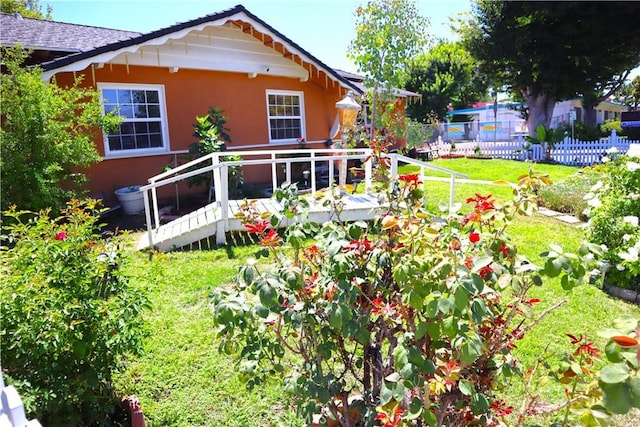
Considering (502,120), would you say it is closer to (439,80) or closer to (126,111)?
(439,80)

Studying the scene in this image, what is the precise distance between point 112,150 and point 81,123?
2.16m

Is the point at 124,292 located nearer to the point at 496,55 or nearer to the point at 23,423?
the point at 23,423

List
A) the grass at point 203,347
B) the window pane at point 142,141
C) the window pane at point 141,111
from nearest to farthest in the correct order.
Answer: the grass at point 203,347
the window pane at point 141,111
the window pane at point 142,141

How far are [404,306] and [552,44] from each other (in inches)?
918

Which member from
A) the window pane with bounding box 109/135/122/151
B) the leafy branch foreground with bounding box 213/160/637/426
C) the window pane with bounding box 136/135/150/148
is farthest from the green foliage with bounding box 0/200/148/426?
the window pane with bounding box 136/135/150/148

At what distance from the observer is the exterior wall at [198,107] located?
29.8 ft

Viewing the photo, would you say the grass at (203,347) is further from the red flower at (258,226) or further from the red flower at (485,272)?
the red flower at (485,272)

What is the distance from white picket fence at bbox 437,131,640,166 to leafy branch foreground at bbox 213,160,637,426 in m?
16.0

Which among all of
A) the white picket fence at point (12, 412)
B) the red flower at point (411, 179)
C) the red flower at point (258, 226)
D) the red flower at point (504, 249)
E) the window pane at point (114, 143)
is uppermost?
the window pane at point (114, 143)

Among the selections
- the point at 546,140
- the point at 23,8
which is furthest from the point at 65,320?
the point at 23,8

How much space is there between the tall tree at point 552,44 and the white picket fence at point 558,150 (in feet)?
14.3

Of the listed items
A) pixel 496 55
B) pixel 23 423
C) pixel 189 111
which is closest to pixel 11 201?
pixel 189 111

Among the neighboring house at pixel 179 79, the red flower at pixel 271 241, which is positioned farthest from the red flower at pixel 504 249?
the neighboring house at pixel 179 79

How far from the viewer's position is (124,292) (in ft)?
8.20
